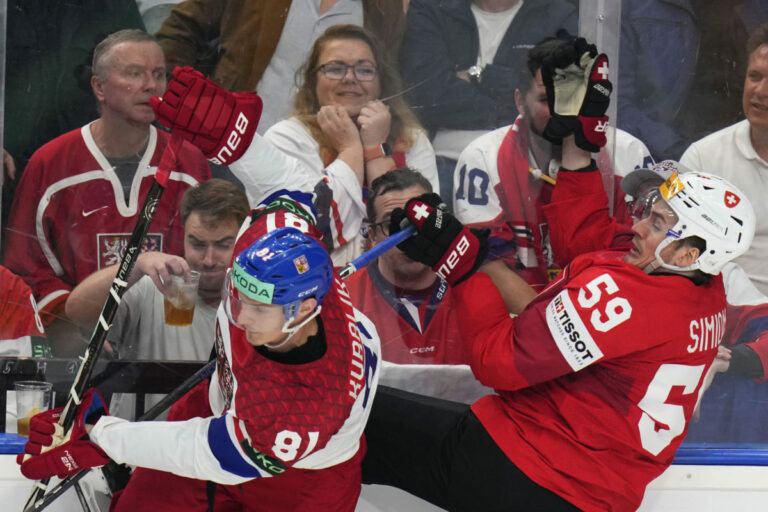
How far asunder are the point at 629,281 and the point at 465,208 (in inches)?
31.6

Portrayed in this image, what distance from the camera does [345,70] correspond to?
271cm

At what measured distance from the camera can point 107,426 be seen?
2.12 metres

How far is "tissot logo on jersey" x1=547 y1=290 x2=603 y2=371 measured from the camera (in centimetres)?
213

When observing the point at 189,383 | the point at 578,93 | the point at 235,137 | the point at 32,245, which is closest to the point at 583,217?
the point at 578,93

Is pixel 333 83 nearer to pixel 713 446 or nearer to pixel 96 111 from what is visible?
pixel 96 111

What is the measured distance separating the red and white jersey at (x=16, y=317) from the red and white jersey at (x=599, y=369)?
1.32 m

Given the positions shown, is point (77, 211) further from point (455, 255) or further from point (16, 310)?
point (455, 255)

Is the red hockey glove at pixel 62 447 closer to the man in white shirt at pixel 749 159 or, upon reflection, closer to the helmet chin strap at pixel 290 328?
the helmet chin strap at pixel 290 328

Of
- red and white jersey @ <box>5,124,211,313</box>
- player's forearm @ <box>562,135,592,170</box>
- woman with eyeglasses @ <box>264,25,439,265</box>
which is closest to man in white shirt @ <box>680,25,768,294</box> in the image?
player's forearm @ <box>562,135,592,170</box>

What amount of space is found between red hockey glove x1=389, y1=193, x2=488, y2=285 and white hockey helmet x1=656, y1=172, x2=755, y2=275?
1.58ft

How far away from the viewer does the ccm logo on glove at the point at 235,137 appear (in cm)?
222

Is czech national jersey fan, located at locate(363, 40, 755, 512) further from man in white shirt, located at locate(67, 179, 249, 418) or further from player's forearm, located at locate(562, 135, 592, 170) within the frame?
man in white shirt, located at locate(67, 179, 249, 418)

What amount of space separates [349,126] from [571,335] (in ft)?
3.28

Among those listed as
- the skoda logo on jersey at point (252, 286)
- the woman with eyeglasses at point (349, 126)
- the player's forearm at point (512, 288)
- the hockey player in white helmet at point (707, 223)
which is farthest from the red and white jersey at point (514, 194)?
the skoda logo on jersey at point (252, 286)
